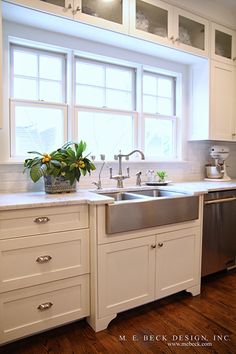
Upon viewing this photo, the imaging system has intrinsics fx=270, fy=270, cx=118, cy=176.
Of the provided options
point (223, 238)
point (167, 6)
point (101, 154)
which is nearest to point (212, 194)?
point (223, 238)

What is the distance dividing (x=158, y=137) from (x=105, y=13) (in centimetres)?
135

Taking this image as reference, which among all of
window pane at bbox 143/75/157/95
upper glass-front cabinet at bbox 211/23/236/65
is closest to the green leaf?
window pane at bbox 143/75/157/95

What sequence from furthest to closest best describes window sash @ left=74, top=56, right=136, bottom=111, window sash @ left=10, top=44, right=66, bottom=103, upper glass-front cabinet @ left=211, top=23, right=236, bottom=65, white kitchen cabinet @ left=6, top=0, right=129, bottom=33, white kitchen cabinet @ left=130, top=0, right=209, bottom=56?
upper glass-front cabinet @ left=211, top=23, right=236, bottom=65 → window sash @ left=74, top=56, right=136, bottom=111 → white kitchen cabinet @ left=130, top=0, right=209, bottom=56 → window sash @ left=10, top=44, right=66, bottom=103 → white kitchen cabinet @ left=6, top=0, right=129, bottom=33

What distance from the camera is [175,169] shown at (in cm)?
308

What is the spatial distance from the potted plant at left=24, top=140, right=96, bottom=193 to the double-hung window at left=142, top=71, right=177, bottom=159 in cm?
109

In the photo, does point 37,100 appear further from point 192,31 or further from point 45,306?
point 192,31

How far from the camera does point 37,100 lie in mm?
2293

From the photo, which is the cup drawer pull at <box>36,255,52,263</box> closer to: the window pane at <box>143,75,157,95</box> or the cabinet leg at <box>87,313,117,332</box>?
the cabinet leg at <box>87,313,117,332</box>

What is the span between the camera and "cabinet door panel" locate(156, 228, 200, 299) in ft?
6.72

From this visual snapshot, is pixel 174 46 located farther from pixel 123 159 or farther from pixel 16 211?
pixel 16 211

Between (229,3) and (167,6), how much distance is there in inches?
33.3

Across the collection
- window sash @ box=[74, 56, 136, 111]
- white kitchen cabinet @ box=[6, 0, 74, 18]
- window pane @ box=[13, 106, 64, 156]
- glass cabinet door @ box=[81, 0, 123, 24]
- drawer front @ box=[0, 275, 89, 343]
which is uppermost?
glass cabinet door @ box=[81, 0, 123, 24]

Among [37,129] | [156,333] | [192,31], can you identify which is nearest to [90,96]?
[37,129]

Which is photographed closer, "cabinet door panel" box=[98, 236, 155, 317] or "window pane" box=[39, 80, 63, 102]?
"cabinet door panel" box=[98, 236, 155, 317]
